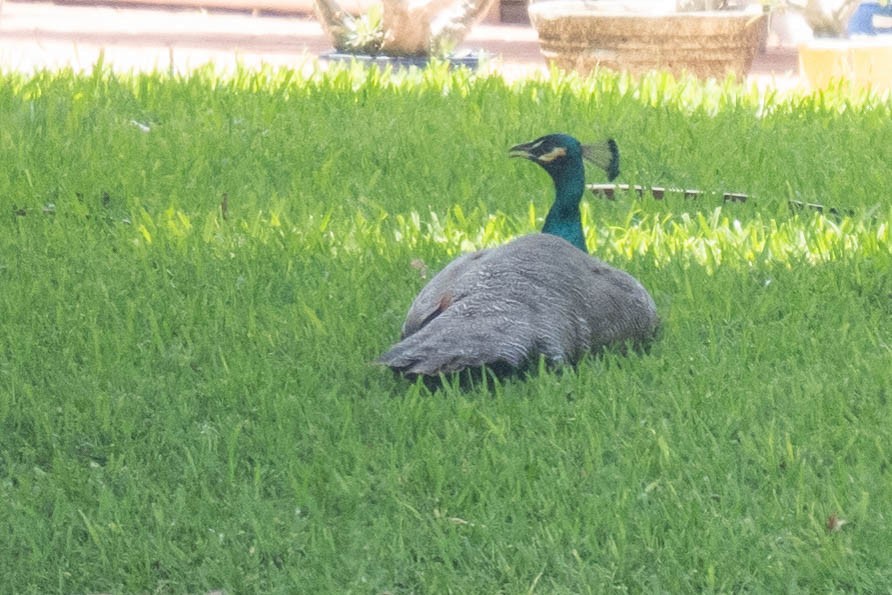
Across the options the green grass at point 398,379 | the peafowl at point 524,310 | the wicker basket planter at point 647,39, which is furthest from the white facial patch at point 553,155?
the wicker basket planter at point 647,39

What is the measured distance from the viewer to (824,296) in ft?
16.0

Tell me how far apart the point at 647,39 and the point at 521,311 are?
20.3 feet

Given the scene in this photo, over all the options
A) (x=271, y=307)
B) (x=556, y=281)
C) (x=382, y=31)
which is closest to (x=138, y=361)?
(x=271, y=307)

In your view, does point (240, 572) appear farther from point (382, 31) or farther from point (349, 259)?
point (382, 31)

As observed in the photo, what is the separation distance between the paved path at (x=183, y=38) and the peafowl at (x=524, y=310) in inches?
Answer: 286

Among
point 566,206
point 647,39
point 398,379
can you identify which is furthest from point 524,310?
point 647,39

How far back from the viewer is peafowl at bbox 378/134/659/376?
392 cm

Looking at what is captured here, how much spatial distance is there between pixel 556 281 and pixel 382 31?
6453 mm

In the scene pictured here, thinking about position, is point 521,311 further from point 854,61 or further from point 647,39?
point 854,61

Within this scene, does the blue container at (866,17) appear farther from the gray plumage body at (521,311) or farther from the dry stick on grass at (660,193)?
the gray plumage body at (521,311)

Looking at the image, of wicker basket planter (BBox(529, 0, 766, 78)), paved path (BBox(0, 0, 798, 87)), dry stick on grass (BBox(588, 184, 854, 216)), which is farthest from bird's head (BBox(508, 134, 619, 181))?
paved path (BBox(0, 0, 798, 87))

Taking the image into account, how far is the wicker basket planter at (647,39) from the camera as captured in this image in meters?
9.77

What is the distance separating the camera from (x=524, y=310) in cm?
407

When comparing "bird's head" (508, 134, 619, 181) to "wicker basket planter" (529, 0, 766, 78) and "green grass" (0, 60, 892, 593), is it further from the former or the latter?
"wicker basket planter" (529, 0, 766, 78)
